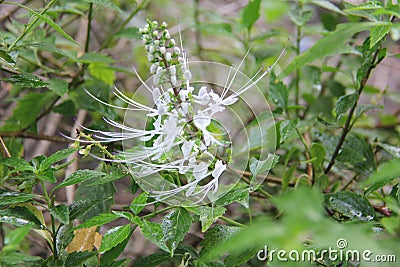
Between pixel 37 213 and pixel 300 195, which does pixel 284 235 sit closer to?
pixel 300 195

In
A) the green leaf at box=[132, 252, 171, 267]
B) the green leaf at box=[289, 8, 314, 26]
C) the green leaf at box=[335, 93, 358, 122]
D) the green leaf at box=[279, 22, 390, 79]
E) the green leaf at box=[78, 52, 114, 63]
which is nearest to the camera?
the green leaf at box=[279, 22, 390, 79]

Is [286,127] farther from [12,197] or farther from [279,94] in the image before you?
[12,197]

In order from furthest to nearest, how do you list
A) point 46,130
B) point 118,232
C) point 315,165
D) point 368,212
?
point 46,130
point 315,165
point 368,212
point 118,232

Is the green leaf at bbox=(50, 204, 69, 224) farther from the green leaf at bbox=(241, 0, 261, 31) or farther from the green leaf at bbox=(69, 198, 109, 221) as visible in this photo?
the green leaf at bbox=(241, 0, 261, 31)

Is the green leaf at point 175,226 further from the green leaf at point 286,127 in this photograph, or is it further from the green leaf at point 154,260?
the green leaf at point 286,127

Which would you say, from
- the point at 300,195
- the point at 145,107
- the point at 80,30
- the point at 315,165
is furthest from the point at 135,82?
the point at 300,195

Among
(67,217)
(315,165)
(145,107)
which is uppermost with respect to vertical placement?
(145,107)

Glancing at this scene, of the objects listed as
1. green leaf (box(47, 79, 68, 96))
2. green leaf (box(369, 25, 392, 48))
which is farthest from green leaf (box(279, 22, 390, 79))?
green leaf (box(47, 79, 68, 96))
